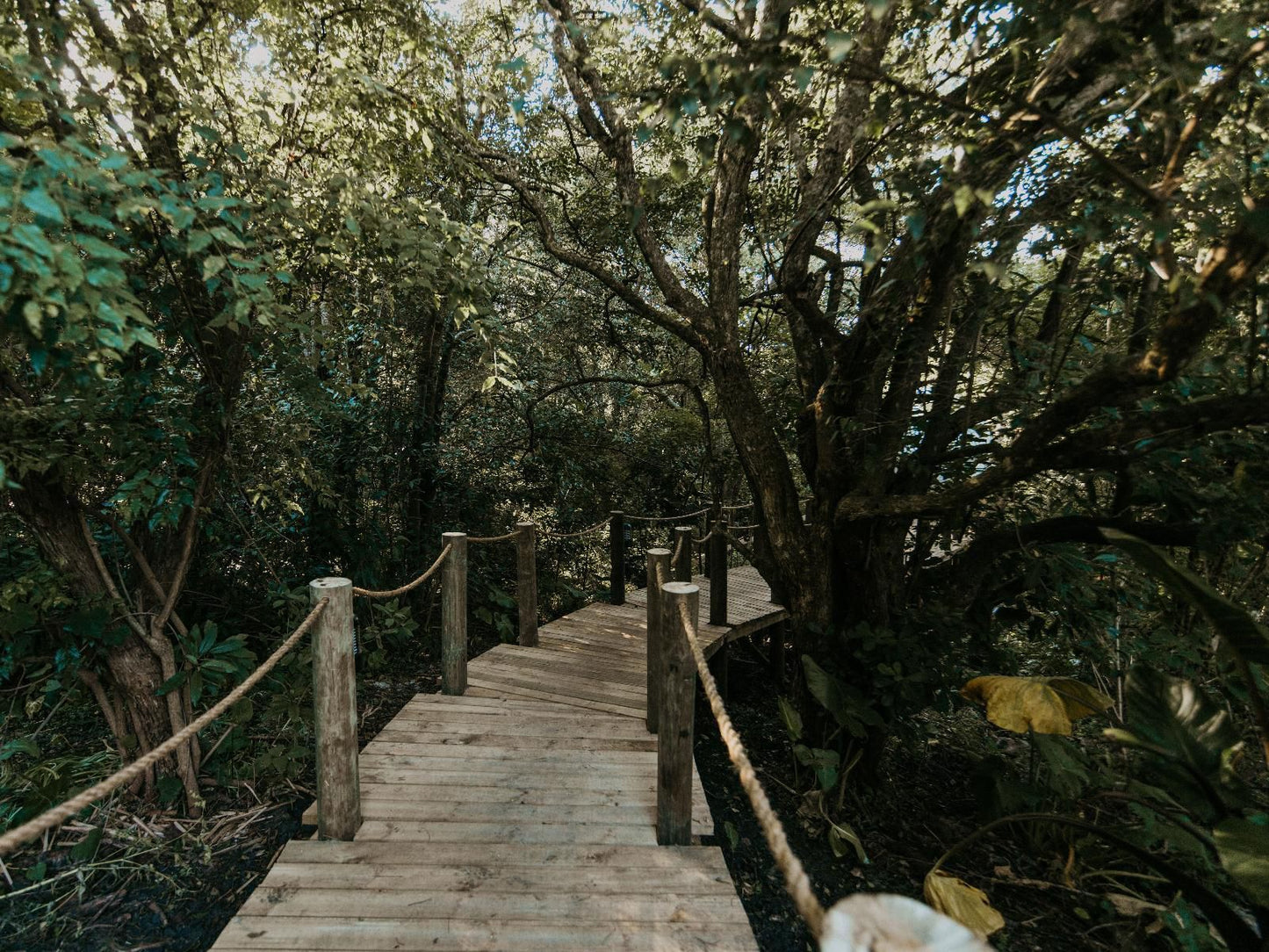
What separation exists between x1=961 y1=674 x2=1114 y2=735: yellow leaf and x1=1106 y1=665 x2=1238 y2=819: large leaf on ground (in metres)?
0.40

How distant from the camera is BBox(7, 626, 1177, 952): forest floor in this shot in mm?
2984

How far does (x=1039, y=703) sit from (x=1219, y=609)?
4.18 ft

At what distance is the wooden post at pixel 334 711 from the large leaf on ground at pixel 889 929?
7.10ft

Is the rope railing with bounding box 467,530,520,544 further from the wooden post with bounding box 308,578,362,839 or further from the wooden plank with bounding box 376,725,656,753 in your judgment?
the wooden post with bounding box 308,578,362,839

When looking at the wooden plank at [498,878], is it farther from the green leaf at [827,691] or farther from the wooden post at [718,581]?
the wooden post at [718,581]

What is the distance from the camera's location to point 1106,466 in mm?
2859

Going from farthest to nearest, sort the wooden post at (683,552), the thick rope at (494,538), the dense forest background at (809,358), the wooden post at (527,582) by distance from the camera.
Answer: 1. the wooden post at (683,552)
2. the wooden post at (527,582)
3. the thick rope at (494,538)
4. the dense forest background at (809,358)

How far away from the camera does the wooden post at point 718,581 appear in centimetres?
559

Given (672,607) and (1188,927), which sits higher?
(672,607)

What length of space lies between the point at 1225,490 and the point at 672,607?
272 cm

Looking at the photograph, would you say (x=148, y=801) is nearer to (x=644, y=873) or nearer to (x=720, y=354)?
(x=644, y=873)

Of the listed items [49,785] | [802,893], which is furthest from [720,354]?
[49,785]

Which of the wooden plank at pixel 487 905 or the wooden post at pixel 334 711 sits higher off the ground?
the wooden post at pixel 334 711

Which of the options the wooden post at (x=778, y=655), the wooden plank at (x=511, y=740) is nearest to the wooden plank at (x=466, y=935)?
the wooden plank at (x=511, y=740)
